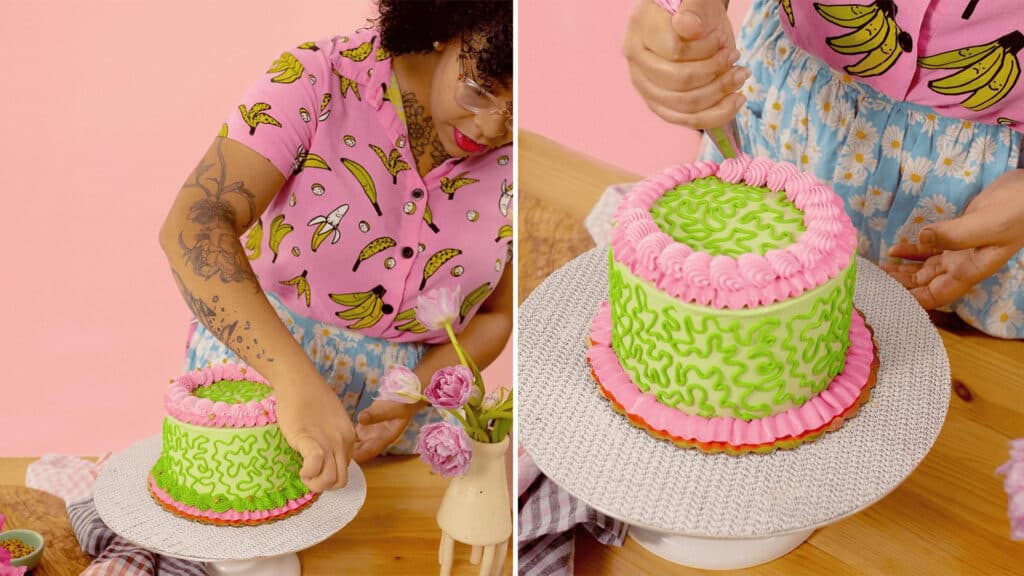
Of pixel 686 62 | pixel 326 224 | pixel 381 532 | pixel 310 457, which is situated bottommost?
Result: pixel 381 532

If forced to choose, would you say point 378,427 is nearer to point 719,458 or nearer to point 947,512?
point 719,458

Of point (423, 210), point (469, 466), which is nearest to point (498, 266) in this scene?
point (423, 210)

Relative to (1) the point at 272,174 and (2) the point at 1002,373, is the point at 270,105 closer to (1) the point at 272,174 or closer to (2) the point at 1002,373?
(1) the point at 272,174

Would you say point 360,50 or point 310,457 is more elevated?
point 360,50

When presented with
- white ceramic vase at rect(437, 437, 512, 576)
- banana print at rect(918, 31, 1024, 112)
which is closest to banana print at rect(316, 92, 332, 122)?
white ceramic vase at rect(437, 437, 512, 576)

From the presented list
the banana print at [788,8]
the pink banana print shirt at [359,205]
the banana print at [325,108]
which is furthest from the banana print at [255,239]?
the banana print at [788,8]

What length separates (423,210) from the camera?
0.83m

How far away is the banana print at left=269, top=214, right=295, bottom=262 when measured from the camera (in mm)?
767

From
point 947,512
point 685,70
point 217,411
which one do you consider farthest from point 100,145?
point 947,512

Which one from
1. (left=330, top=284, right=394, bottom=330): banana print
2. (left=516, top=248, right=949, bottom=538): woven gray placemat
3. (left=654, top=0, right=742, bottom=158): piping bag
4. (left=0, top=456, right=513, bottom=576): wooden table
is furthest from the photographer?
(left=330, top=284, right=394, bottom=330): banana print

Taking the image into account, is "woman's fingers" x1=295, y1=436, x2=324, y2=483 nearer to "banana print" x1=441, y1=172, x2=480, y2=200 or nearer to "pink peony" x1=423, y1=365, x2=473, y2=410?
"pink peony" x1=423, y1=365, x2=473, y2=410

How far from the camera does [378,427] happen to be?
→ 80cm

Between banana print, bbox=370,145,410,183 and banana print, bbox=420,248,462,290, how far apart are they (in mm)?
82

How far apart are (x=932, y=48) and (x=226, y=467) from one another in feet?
2.10
